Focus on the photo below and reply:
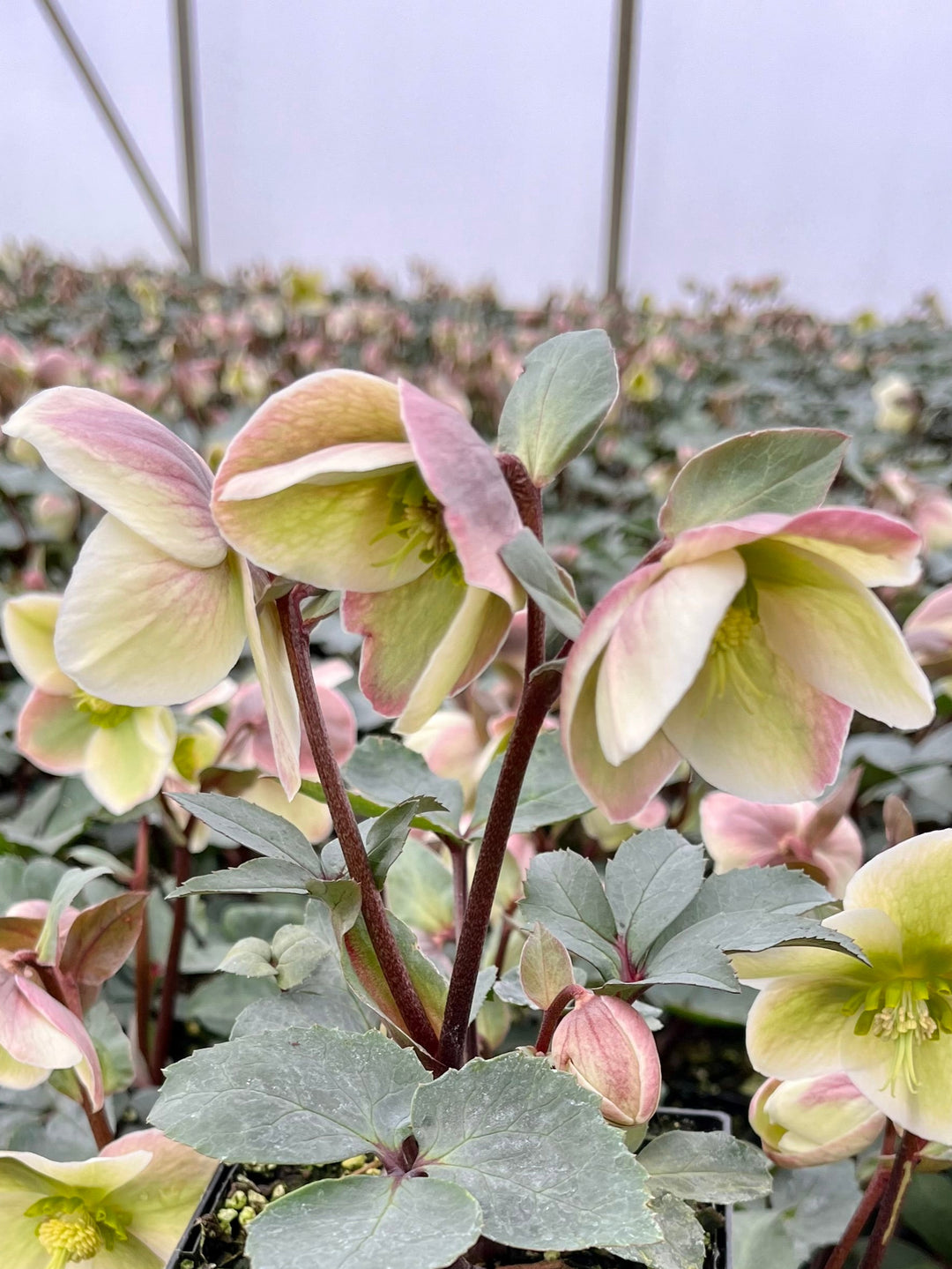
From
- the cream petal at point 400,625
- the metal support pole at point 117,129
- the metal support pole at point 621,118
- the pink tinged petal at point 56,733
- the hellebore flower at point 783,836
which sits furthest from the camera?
the metal support pole at point 117,129

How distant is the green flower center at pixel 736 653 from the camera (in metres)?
Answer: 0.36

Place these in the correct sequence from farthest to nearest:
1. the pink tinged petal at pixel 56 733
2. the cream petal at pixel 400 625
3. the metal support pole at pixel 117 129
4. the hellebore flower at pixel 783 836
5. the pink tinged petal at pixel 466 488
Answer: the metal support pole at pixel 117 129, the pink tinged petal at pixel 56 733, the hellebore flower at pixel 783 836, the cream petal at pixel 400 625, the pink tinged petal at pixel 466 488

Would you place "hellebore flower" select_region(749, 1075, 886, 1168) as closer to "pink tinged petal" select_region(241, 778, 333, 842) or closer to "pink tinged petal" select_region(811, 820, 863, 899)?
"pink tinged petal" select_region(811, 820, 863, 899)

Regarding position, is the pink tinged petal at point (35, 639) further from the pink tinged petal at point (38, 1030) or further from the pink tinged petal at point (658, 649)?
the pink tinged petal at point (658, 649)

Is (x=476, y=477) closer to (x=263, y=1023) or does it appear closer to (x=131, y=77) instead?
(x=263, y=1023)

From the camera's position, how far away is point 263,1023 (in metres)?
0.44

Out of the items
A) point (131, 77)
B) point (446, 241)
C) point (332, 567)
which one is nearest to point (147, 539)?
point (332, 567)

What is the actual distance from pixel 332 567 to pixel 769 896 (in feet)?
0.73

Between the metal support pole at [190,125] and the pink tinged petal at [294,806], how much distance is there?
6006mm

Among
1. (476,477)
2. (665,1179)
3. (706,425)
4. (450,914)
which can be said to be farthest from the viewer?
(706,425)

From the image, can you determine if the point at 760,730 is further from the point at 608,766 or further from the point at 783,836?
the point at 783,836

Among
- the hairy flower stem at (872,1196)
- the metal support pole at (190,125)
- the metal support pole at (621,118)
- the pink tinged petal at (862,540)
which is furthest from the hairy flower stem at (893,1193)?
the metal support pole at (190,125)

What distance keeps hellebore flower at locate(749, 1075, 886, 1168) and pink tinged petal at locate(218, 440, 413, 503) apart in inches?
13.7

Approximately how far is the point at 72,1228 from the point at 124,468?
0.33 meters
